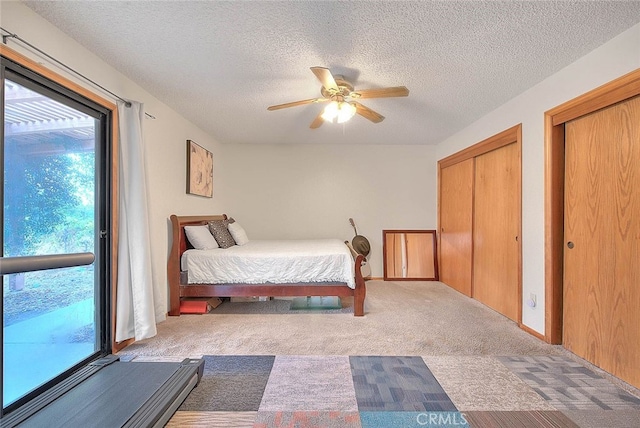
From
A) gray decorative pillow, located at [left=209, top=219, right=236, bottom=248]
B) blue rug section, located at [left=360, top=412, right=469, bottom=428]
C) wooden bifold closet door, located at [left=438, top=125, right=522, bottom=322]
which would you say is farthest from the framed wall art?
wooden bifold closet door, located at [left=438, top=125, right=522, bottom=322]

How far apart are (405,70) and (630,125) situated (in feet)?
5.09

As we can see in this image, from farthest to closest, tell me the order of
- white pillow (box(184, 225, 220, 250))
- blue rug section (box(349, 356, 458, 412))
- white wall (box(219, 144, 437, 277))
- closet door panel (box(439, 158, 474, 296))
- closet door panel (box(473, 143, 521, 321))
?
white wall (box(219, 144, 437, 277)), closet door panel (box(439, 158, 474, 296)), white pillow (box(184, 225, 220, 250)), closet door panel (box(473, 143, 521, 321)), blue rug section (box(349, 356, 458, 412))

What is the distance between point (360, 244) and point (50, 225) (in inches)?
152

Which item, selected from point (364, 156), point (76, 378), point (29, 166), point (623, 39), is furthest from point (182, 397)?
point (364, 156)

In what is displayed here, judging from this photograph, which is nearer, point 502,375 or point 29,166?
point 29,166

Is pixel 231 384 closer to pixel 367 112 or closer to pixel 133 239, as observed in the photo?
pixel 133 239

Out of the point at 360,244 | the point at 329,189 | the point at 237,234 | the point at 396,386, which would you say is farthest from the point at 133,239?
the point at 360,244

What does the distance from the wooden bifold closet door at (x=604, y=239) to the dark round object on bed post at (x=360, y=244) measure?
2.74 m

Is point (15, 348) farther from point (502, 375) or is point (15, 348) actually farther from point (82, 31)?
point (502, 375)

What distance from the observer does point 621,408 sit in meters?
1.55

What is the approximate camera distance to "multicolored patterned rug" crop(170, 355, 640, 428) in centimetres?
147

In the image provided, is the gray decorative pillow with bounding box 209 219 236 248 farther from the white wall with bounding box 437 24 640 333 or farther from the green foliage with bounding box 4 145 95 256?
the white wall with bounding box 437 24 640 333

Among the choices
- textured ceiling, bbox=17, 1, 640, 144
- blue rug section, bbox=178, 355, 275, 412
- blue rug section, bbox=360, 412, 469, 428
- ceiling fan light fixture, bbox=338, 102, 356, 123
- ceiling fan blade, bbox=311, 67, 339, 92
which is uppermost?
textured ceiling, bbox=17, 1, 640, 144

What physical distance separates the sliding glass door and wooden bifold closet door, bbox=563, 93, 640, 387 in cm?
336
